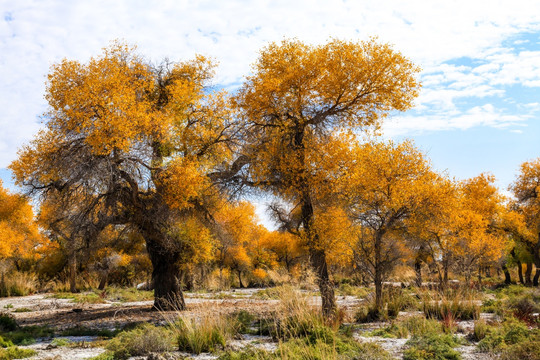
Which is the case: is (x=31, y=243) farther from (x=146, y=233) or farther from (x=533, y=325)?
(x=533, y=325)

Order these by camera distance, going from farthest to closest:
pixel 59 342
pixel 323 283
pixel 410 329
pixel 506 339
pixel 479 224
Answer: pixel 479 224, pixel 323 283, pixel 410 329, pixel 59 342, pixel 506 339

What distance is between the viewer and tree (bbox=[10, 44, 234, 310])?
1422cm

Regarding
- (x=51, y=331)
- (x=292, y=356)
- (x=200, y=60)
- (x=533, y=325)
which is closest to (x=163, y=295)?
(x=51, y=331)

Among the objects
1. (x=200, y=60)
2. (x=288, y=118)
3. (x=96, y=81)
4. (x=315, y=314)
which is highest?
(x=200, y=60)

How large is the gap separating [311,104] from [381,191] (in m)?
3.93

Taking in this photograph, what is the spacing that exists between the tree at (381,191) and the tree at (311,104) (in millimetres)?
1120

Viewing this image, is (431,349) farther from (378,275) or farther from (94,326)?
(94,326)

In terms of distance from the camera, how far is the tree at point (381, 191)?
15.0 m

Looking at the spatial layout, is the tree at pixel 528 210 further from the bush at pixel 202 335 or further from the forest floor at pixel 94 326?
the bush at pixel 202 335

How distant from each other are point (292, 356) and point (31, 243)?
34.5m

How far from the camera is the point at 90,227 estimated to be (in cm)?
1580

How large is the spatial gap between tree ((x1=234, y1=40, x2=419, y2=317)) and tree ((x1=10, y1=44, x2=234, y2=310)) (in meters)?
2.32

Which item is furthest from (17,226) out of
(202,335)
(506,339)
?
(506,339)

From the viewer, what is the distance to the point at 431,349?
8734 millimetres
